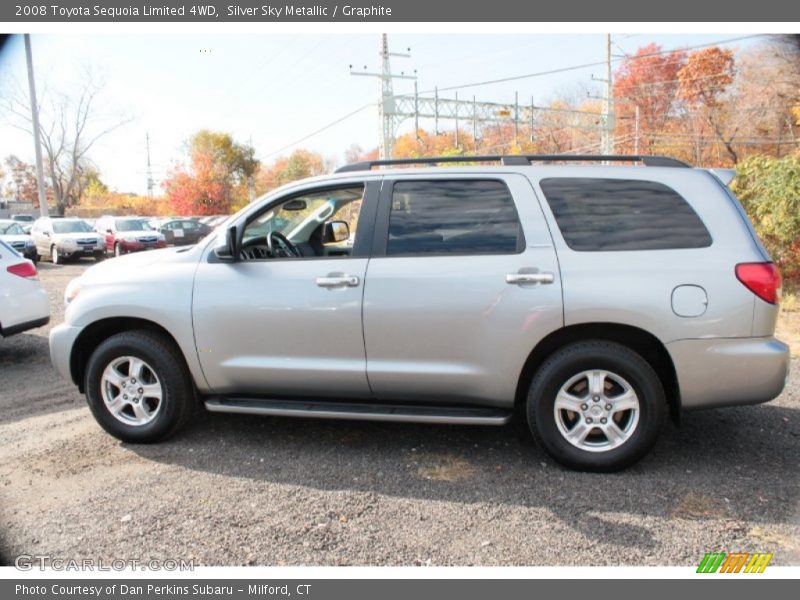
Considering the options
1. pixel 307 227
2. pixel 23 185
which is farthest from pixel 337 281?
pixel 23 185

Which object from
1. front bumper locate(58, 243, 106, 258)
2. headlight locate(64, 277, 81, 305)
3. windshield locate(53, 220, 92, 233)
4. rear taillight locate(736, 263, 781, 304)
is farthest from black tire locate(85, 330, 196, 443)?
windshield locate(53, 220, 92, 233)

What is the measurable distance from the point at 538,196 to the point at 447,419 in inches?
60.7

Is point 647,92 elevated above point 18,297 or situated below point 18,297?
above

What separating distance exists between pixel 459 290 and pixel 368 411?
987 mm

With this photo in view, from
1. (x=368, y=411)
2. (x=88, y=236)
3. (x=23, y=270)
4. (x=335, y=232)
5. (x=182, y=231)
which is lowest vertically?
(x=368, y=411)

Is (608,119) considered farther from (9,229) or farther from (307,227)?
(307,227)

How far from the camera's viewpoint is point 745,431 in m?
4.32

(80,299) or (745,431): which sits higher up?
(80,299)

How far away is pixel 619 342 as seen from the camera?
3.75 meters

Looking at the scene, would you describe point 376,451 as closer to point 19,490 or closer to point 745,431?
point 19,490

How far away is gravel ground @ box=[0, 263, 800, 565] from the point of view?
2965 mm

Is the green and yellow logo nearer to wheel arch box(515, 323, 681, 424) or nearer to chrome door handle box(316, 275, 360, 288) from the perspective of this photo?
wheel arch box(515, 323, 681, 424)

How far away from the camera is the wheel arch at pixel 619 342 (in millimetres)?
3674

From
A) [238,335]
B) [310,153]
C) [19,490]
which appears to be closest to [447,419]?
[238,335]
